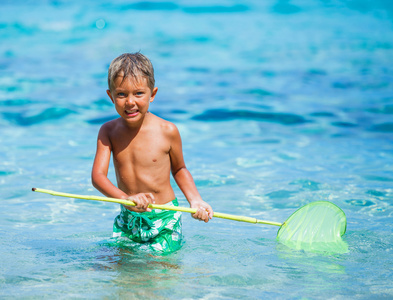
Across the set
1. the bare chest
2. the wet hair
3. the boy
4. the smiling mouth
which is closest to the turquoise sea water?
the boy

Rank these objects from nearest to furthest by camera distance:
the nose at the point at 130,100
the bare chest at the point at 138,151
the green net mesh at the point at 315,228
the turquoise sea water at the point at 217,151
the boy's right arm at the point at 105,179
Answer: the boy's right arm at the point at 105,179
the turquoise sea water at the point at 217,151
the nose at the point at 130,100
the bare chest at the point at 138,151
the green net mesh at the point at 315,228

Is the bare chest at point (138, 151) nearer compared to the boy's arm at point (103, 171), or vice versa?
the boy's arm at point (103, 171)

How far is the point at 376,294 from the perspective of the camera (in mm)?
2963

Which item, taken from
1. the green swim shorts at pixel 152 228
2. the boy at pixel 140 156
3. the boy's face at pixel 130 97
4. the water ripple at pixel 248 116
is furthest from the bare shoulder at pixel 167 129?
the water ripple at pixel 248 116

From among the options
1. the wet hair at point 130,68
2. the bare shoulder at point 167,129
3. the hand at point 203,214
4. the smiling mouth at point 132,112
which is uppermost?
the wet hair at point 130,68

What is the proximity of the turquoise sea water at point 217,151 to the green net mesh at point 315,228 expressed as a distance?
119 mm

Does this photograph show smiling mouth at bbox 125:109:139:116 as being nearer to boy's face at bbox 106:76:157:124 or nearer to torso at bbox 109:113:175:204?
boy's face at bbox 106:76:157:124

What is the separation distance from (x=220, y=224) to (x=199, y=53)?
10827mm

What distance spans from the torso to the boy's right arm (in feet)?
0.18

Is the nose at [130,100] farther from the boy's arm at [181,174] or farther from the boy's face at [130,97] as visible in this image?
the boy's arm at [181,174]

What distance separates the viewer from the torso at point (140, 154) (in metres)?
3.47

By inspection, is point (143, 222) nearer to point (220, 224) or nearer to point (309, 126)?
point (220, 224)

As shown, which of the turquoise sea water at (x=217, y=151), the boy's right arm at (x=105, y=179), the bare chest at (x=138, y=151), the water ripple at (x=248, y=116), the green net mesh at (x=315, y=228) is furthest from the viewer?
the water ripple at (x=248, y=116)

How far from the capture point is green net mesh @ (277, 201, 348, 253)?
3828 mm
